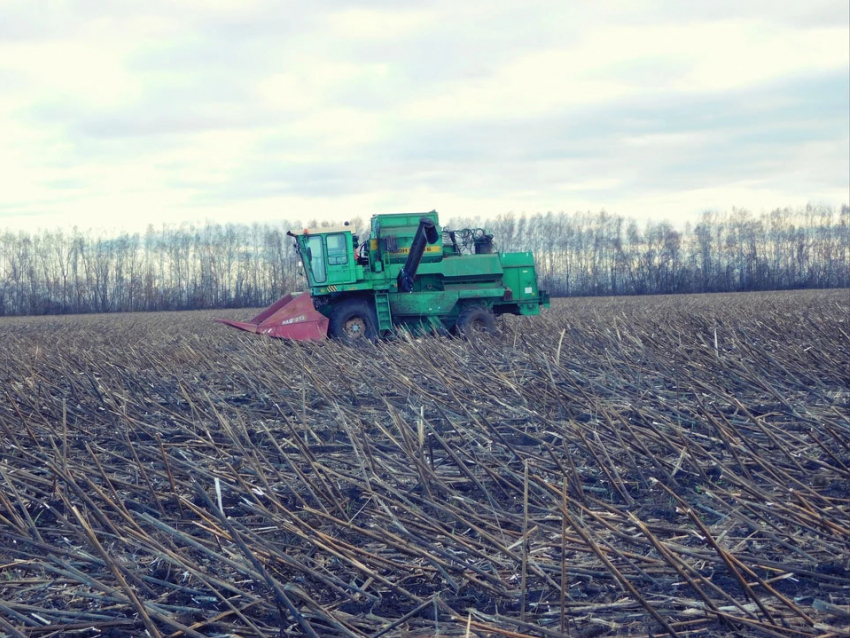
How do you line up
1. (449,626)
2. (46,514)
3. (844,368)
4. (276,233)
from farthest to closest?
(276,233)
(844,368)
(46,514)
(449,626)

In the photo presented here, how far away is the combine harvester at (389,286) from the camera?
13.9 m

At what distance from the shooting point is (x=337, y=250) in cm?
1402

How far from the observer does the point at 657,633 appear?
260cm

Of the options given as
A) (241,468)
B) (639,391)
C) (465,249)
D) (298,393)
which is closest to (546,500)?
(241,468)

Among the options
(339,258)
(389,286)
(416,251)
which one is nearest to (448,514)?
(416,251)

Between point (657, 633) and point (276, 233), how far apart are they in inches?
2822

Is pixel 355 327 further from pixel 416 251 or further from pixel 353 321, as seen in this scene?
pixel 416 251

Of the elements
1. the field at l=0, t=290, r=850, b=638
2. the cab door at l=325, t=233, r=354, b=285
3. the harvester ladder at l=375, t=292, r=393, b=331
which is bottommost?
the field at l=0, t=290, r=850, b=638

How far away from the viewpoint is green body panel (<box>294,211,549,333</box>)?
45.9 ft

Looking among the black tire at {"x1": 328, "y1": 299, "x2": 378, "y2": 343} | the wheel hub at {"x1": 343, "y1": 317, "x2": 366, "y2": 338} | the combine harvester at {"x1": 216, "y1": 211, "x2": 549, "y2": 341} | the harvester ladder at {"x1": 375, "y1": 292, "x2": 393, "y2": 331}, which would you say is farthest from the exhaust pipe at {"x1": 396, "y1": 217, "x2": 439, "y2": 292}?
the wheel hub at {"x1": 343, "y1": 317, "x2": 366, "y2": 338}

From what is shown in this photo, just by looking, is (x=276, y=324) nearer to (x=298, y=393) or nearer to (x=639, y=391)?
(x=298, y=393)

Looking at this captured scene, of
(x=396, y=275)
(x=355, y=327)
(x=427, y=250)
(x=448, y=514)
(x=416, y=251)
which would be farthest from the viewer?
(x=427, y=250)

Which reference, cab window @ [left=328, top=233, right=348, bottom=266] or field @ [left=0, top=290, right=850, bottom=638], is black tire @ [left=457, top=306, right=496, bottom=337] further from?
field @ [left=0, top=290, right=850, bottom=638]

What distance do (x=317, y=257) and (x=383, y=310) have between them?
1.57 meters
